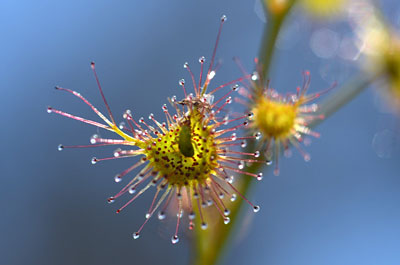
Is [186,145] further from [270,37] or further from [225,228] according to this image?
[270,37]

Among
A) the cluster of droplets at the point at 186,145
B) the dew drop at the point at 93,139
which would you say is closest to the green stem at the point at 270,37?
the cluster of droplets at the point at 186,145

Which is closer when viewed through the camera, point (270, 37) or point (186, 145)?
point (186, 145)

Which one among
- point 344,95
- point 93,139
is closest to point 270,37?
point 344,95

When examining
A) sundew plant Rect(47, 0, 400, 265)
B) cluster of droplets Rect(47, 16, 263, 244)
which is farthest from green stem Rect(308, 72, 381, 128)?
cluster of droplets Rect(47, 16, 263, 244)

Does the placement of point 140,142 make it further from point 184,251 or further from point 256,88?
point 184,251

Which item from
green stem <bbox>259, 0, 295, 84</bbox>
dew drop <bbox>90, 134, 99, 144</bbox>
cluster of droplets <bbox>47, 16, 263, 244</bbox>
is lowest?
dew drop <bbox>90, 134, 99, 144</bbox>

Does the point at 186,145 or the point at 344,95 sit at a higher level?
the point at 344,95

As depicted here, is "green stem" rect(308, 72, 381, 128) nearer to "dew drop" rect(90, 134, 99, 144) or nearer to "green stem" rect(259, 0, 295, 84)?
"green stem" rect(259, 0, 295, 84)

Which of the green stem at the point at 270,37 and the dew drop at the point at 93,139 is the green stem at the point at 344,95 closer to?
the green stem at the point at 270,37

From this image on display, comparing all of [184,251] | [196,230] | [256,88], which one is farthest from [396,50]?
[184,251]
